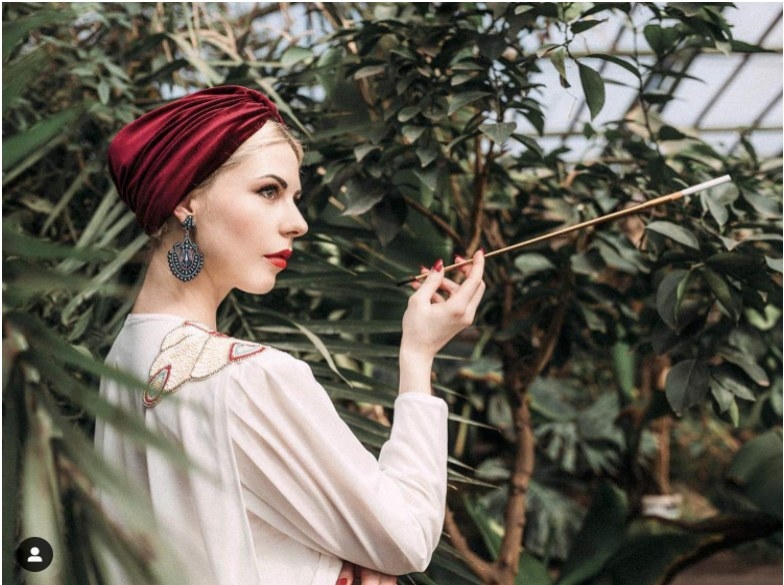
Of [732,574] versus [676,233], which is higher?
[676,233]

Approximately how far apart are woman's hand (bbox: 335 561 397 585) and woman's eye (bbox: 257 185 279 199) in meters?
0.50

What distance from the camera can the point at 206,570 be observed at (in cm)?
102

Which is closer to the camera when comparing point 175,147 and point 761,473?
point 175,147

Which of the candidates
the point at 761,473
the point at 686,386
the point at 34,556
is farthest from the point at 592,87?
the point at 761,473

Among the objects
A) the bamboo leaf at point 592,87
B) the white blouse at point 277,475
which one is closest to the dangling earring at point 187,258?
the white blouse at point 277,475

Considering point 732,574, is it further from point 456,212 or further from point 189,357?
point 189,357

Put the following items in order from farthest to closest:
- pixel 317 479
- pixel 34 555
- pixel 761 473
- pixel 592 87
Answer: pixel 761 473 → pixel 592 87 → pixel 317 479 → pixel 34 555

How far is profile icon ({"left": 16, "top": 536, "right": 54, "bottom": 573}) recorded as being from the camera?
0.76 m

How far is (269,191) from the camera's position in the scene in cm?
119

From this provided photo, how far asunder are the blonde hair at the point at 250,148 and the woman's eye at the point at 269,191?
5 centimetres

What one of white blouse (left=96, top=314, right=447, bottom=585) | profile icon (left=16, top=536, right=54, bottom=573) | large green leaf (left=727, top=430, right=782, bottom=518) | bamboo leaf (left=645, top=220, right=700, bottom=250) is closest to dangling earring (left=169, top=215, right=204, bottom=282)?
white blouse (left=96, top=314, right=447, bottom=585)

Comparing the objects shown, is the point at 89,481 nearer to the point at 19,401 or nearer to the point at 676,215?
the point at 19,401

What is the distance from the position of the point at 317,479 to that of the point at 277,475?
5cm

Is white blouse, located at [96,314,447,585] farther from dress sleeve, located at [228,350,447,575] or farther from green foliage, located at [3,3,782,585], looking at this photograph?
green foliage, located at [3,3,782,585]
